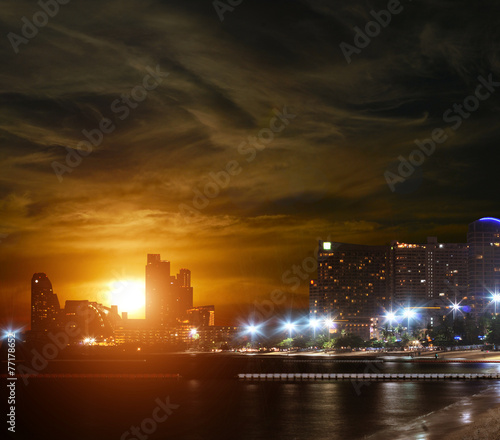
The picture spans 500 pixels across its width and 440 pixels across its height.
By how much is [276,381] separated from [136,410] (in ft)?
200

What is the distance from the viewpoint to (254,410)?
110125 millimetres

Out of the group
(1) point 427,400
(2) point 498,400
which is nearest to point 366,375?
(1) point 427,400

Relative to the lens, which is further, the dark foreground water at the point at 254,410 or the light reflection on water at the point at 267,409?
the dark foreground water at the point at 254,410

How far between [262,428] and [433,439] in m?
31.1

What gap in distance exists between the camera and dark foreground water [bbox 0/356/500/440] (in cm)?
8762

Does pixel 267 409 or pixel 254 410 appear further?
pixel 267 409

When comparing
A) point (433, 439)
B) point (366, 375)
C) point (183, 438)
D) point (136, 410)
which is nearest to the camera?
point (433, 439)

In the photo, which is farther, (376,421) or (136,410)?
(136,410)

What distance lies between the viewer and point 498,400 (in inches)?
3839

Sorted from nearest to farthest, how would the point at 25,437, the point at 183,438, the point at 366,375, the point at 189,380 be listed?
1. the point at 183,438
2. the point at 25,437
3. the point at 366,375
4. the point at 189,380

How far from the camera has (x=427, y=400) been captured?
11688cm

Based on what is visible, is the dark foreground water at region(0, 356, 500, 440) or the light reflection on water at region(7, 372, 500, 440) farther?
the dark foreground water at region(0, 356, 500, 440)

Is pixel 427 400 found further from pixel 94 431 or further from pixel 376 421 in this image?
pixel 94 431

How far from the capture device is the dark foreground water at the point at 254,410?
8762 centimetres
